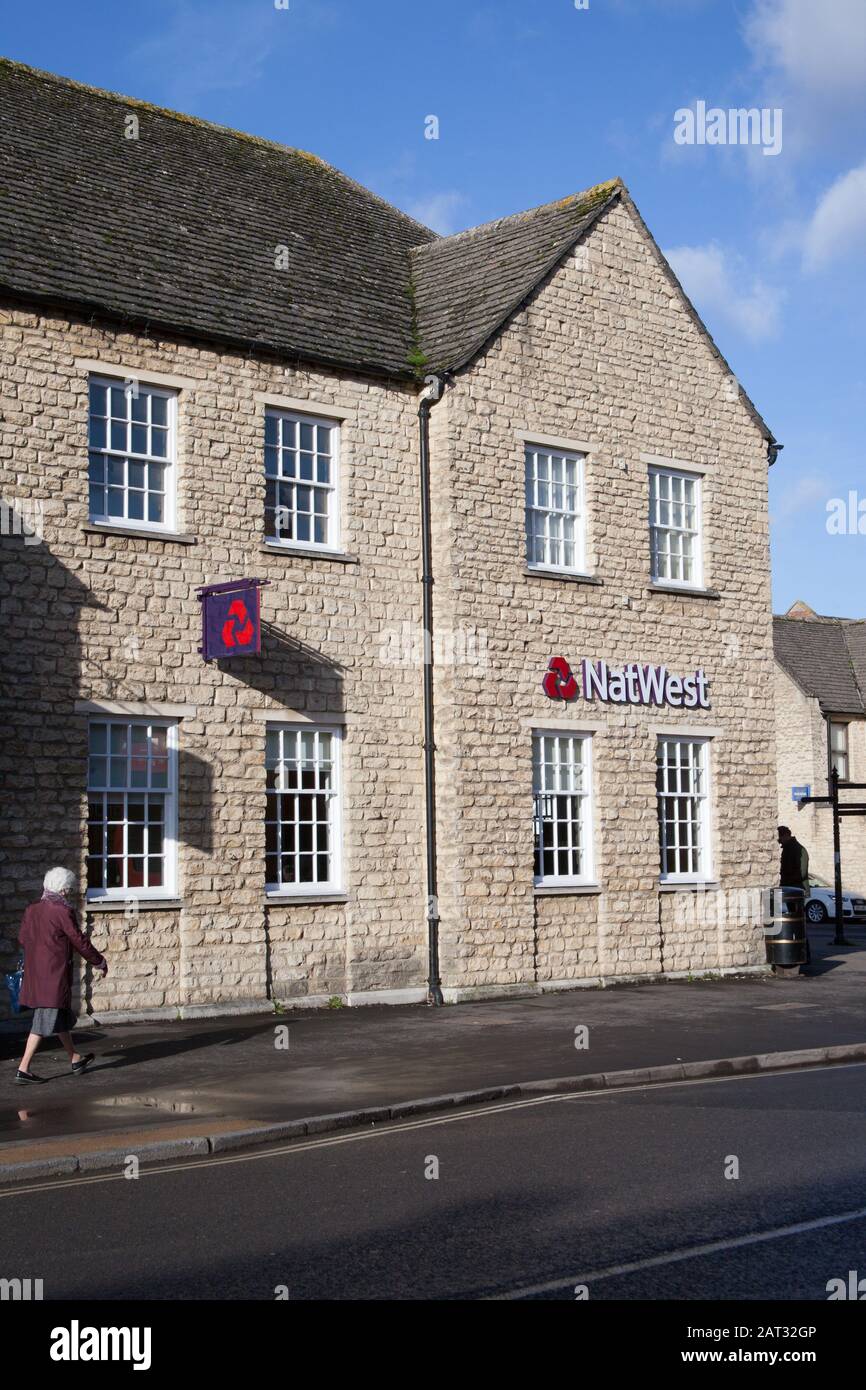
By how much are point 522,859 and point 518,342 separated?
665 cm

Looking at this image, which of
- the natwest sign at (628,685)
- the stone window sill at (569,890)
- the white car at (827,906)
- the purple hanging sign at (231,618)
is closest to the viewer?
the purple hanging sign at (231,618)

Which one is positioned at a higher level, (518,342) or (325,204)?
(325,204)

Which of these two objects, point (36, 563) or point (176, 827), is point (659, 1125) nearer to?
point (176, 827)

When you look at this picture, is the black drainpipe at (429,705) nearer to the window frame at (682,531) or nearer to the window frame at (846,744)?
the window frame at (682,531)

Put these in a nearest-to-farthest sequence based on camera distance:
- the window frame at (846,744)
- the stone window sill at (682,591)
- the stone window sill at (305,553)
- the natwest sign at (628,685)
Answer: the stone window sill at (305,553) < the natwest sign at (628,685) < the stone window sill at (682,591) < the window frame at (846,744)

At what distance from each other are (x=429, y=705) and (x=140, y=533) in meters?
4.29

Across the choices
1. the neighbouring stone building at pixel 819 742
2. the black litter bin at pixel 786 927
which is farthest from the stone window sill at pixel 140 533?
the neighbouring stone building at pixel 819 742

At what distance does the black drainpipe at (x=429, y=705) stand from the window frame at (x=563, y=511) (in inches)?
55.3

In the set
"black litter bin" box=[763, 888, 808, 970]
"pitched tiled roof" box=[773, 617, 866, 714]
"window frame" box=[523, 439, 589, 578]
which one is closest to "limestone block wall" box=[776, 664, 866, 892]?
"pitched tiled roof" box=[773, 617, 866, 714]

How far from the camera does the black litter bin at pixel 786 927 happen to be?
860 inches

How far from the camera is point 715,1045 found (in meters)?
14.2

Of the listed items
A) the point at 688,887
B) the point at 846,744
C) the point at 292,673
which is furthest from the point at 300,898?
the point at 846,744

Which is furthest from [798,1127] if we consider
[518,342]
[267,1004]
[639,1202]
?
[518,342]

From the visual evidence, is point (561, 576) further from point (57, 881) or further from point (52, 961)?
point (52, 961)
